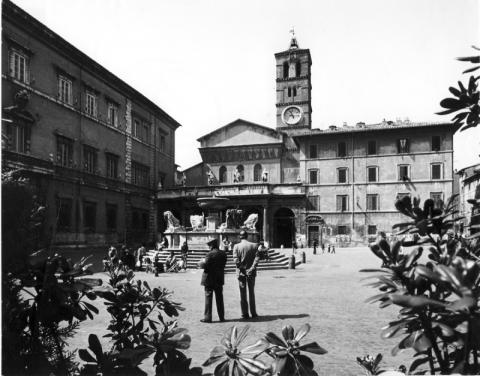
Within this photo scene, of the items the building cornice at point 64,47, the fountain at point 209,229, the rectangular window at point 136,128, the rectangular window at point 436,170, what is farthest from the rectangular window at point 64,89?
the rectangular window at point 436,170

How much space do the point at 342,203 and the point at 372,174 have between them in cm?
374

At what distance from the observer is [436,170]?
36719 millimetres

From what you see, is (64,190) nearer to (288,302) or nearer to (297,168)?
(288,302)

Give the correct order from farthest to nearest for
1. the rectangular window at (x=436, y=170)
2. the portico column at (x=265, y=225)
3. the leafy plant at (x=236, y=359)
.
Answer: the rectangular window at (x=436, y=170), the portico column at (x=265, y=225), the leafy plant at (x=236, y=359)

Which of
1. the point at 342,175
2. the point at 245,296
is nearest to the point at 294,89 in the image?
the point at 342,175

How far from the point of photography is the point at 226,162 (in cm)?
4366

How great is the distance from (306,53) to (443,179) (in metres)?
21.9

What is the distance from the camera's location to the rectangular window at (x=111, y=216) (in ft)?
95.9

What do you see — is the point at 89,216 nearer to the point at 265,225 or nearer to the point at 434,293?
the point at 265,225

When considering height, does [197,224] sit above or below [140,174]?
below

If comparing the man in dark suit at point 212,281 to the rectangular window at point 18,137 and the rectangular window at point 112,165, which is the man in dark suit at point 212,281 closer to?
the rectangular window at point 18,137

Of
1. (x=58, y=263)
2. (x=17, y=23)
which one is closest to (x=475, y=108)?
(x=58, y=263)

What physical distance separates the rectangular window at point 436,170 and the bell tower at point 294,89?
50.3ft

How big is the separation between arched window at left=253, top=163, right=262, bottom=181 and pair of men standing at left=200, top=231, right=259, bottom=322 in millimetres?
33996
